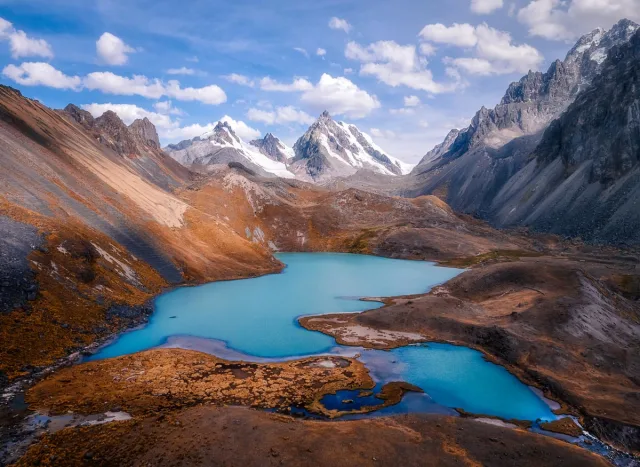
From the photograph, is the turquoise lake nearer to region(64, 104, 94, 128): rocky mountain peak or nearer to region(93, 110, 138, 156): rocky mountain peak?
region(93, 110, 138, 156): rocky mountain peak

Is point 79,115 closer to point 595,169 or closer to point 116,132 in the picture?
point 116,132

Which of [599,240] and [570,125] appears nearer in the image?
[599,240]

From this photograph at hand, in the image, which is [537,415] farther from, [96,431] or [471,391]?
[96,431]

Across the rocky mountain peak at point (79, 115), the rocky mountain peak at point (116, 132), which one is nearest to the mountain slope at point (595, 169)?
the rocky mountain peak at point (116, 132)

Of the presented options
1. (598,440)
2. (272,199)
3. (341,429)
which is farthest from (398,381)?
(272,199)

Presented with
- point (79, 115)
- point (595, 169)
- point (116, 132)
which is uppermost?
point (595, 169)

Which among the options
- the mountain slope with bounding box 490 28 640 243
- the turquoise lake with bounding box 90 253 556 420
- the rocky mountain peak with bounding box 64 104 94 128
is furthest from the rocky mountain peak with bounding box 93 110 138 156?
the mountain slope with bounding box 490 28 640 243

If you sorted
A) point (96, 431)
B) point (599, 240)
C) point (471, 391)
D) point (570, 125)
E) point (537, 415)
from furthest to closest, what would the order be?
point (570, 125), point (599, 240), point (471, 391), point (537, 415), point (96, 431)

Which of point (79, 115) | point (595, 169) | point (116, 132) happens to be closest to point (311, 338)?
point (595, 169)
